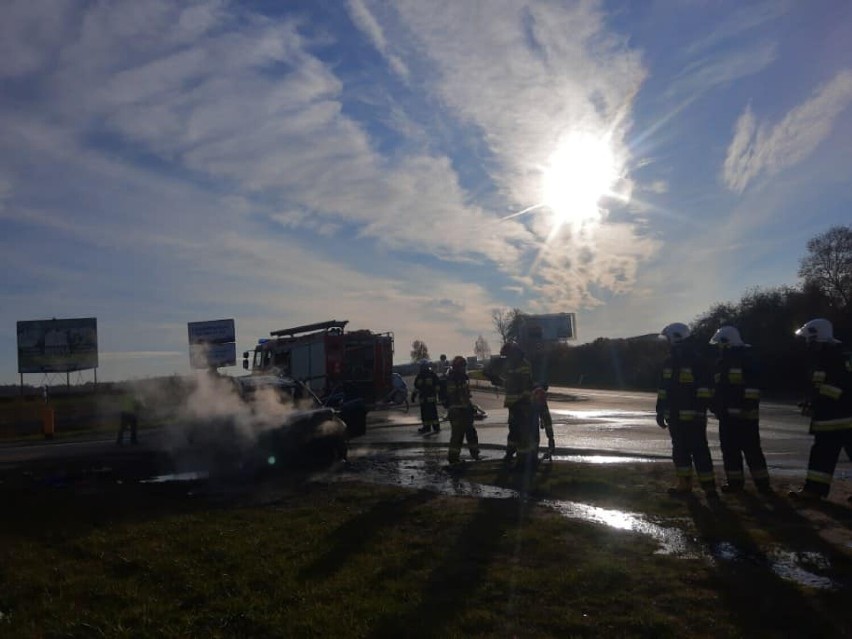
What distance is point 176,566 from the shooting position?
5.81 meters

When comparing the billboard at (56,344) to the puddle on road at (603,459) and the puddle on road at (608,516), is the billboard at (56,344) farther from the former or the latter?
the puddle on road at (603,459)

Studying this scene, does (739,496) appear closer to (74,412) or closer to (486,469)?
(486,469)

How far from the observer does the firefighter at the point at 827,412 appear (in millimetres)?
7930

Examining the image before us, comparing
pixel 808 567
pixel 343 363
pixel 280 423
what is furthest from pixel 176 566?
pixel 343 363

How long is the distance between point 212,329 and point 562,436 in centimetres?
3064

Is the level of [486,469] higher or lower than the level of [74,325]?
lower

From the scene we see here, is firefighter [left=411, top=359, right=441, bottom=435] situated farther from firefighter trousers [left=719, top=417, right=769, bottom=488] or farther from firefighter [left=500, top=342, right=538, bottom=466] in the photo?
firefighter trousers [left=719, top=417, right=769, bottom=488]

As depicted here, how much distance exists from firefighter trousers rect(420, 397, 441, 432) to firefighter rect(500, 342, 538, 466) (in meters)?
7.21

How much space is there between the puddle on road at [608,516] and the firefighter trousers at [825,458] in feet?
6.87

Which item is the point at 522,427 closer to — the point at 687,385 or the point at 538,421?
the point at 538,421

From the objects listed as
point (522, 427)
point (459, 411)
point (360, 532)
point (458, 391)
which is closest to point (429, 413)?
point (458, 391)

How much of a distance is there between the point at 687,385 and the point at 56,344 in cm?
4472

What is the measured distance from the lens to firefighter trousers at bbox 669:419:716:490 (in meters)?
8.45

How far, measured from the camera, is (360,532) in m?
6.90
